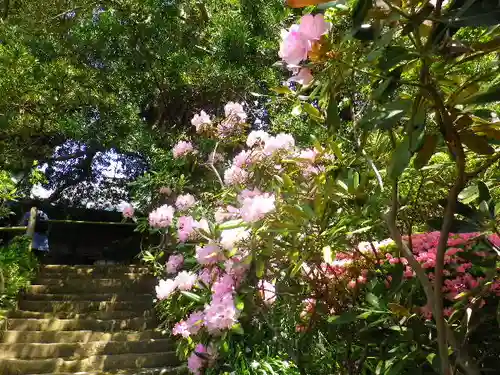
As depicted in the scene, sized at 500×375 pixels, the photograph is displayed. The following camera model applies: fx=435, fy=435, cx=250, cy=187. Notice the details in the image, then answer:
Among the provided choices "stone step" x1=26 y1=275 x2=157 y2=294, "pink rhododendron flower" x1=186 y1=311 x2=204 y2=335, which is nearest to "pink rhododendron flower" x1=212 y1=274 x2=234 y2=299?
"pink rhododendron flower" x1=186 y1=311 x2=204 y2=335

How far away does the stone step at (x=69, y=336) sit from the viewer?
4398 mm

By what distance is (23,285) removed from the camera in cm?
533

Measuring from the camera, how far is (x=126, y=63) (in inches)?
200

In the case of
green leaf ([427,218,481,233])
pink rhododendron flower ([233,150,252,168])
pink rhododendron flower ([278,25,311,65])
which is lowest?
green leaf ([427,218,481,233])

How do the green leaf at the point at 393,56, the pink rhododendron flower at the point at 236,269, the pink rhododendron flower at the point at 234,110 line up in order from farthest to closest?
the pink rhododendron flower at the point at 234,110 → the pink rhododendron flower at the point at 236,269 → the green leaf at the point at 393,56

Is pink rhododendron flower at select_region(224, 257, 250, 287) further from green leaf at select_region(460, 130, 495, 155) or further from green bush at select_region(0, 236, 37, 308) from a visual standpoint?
green bush at select_region(0, 236, 37, 308)

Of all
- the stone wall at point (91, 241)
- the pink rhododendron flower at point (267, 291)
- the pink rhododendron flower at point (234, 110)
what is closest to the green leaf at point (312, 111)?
the pink rhododendron flower at point (267, 291)

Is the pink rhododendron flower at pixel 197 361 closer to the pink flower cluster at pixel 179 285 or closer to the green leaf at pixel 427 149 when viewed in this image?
the pink flower cluster at pixel 179 285

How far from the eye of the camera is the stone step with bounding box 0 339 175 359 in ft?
13.7

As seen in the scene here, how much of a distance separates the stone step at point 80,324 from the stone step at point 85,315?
0.17 metres

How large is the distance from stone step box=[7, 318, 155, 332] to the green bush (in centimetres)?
33

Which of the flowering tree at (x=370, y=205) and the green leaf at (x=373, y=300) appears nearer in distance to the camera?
the flowering tree at (x=370, y=205)

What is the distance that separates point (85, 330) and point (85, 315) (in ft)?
1.30

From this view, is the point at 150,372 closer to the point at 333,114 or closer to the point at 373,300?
the point at 373,300
